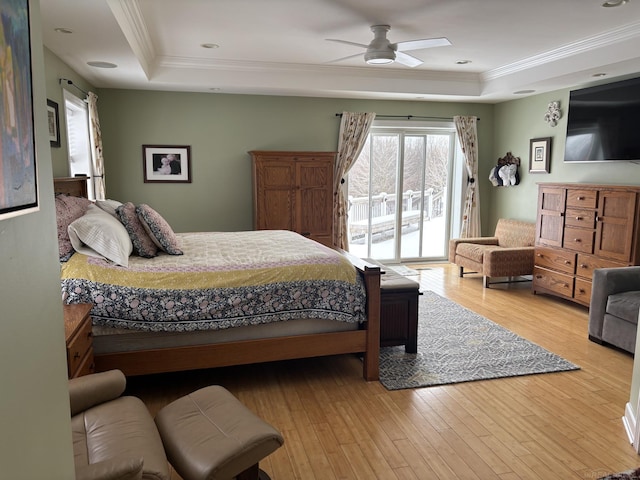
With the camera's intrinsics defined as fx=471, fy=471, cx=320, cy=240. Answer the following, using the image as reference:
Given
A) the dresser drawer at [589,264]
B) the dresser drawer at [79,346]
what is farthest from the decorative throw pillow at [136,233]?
the dresser drawer at [589,264]

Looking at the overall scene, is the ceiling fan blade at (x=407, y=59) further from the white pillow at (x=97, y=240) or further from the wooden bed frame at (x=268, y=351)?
the white pillow at (x=97, y=240)

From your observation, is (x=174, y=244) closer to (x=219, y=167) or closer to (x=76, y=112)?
(x=76, y=112)

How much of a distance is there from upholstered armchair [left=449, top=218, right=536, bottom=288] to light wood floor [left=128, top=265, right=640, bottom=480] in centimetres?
191

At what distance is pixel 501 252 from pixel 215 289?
13.3 ft

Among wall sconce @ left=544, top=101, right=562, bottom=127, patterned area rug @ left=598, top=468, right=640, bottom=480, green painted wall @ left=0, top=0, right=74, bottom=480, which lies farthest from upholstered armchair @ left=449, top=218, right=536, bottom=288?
green painted wall @ left=0, top=0, right=74, bottom=480

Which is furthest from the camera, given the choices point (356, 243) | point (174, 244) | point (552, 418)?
point (356, 243)

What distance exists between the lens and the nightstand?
2.21m

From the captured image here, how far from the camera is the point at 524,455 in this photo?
8.15 ft

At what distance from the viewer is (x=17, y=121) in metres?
0.88

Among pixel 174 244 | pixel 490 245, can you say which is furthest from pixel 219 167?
pixel 490 245

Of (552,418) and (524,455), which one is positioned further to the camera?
(552,418)

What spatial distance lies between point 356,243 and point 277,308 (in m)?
4.25

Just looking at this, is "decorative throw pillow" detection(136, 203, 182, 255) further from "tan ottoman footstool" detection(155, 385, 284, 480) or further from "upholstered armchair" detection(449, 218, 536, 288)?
"upholstered armchair" detection(449, 218, 536, 288)

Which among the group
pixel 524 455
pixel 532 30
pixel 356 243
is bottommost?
pixel 524 455
